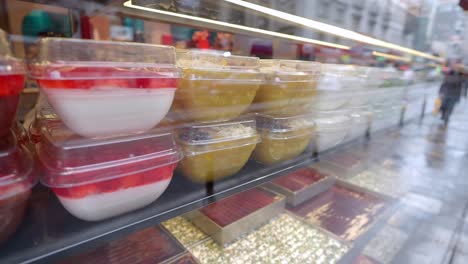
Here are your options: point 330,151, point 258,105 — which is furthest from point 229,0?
point 330,151

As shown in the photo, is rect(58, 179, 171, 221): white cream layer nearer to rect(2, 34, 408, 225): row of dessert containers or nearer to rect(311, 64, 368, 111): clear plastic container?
rect(2, 34, 408, 225): row of dessert containers

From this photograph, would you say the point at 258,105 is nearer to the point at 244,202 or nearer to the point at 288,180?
the point at 244,202

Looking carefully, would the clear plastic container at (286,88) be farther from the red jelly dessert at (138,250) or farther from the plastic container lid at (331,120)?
the red jelly dessert at (138,250)

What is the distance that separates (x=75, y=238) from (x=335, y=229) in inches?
47.0

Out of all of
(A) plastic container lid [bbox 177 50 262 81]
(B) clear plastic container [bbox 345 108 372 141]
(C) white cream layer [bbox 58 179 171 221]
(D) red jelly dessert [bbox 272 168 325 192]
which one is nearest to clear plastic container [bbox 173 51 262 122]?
(A) plastic container lid [bbox 177 50 262 81]

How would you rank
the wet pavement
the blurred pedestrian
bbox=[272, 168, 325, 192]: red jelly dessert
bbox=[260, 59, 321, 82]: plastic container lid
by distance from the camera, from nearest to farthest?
bbox=[260, 59, 321, 82]: plastic container lid < the wet pavement < bbox=[272, 168, 325, 192]: red jelly dessert < the blurred pedestrian

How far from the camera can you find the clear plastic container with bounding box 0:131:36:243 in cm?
35

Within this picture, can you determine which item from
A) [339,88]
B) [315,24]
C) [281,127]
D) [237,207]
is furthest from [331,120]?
[237,207]

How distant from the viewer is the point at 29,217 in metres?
0.42

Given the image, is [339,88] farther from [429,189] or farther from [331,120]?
[429,189]

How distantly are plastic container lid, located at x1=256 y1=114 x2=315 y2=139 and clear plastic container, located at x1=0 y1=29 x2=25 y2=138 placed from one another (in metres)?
0.57

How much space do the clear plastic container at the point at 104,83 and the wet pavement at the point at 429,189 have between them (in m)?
1.27

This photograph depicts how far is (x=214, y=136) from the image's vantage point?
2.00 ft

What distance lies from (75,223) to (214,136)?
1.08 ft
